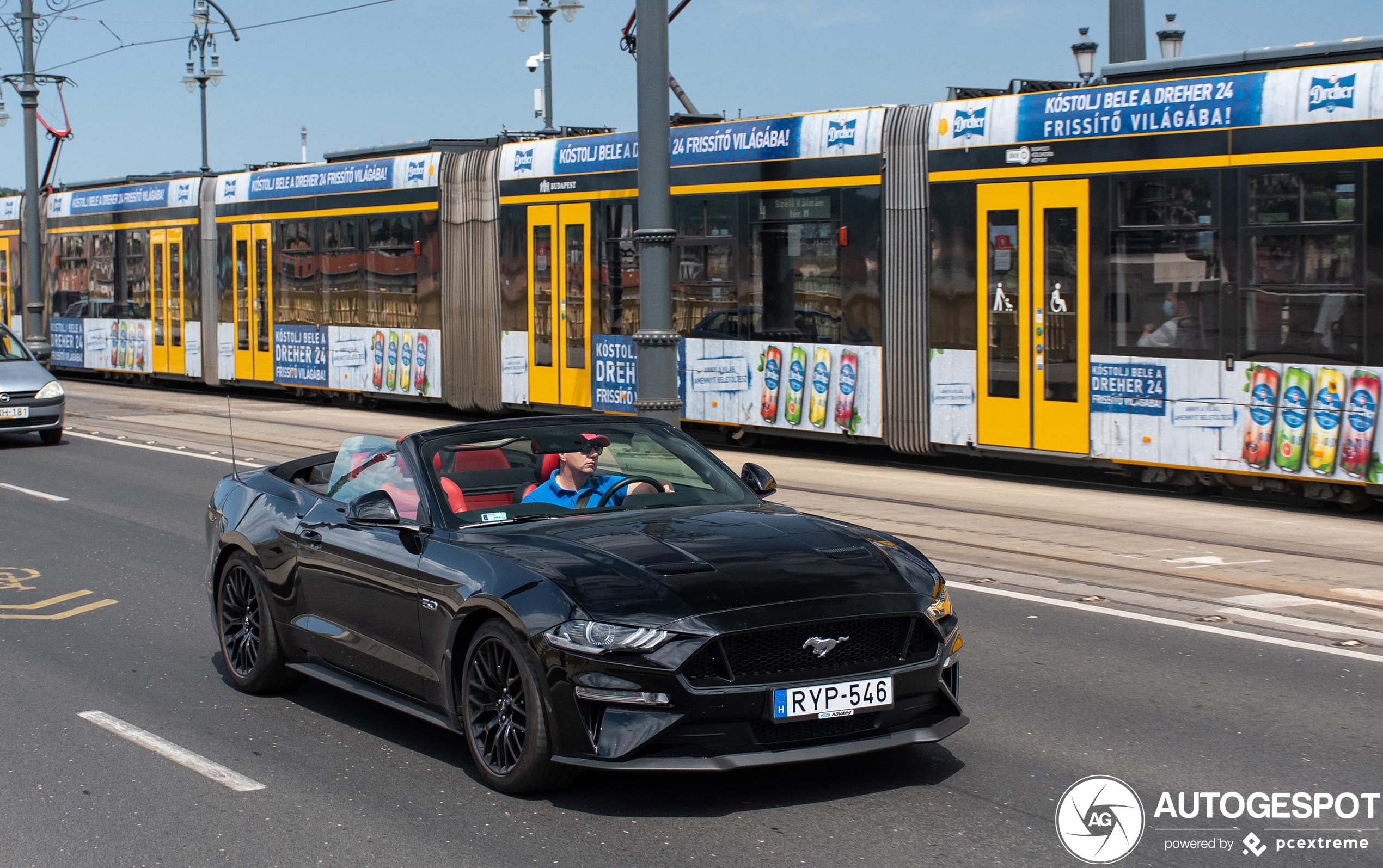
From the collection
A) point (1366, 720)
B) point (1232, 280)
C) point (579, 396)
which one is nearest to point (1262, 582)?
point (1366, 720)

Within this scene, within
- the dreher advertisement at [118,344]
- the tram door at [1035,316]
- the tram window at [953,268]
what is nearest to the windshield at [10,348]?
the dreher advertisement at [118,344]

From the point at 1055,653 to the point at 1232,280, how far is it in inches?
241

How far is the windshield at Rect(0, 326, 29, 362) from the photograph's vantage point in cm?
2012

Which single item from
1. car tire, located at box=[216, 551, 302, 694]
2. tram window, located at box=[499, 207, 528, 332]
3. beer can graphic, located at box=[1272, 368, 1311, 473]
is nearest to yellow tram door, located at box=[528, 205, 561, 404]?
tram window, located at box=[499, 207, 528, 332]

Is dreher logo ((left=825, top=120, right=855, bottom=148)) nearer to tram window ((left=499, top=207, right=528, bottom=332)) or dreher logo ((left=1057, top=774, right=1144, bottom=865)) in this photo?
tram window ((left=499, top=207, right=528, bottom=332))

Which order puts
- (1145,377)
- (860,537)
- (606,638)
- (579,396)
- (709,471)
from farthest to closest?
(579,396) → (1145,377) → (709,471) → (860,537) → (606,638)

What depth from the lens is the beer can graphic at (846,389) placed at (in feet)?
52.4

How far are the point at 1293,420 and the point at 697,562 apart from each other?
847cm

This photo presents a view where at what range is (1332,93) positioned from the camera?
12.0m

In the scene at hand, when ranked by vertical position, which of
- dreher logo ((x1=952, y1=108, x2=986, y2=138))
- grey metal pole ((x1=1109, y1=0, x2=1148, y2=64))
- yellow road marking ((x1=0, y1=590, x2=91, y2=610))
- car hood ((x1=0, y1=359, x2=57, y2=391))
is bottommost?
yellow road marking ((x1=0, y1=590, x2=91, y2=610))

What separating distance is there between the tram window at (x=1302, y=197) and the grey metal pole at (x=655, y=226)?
465 cm

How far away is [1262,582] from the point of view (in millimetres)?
9336

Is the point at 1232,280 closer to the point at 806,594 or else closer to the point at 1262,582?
the point at 1262,582

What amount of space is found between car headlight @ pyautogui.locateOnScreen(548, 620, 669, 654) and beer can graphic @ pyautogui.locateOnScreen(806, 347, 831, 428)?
11447mm
